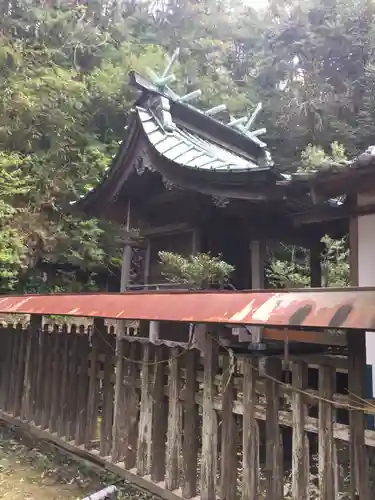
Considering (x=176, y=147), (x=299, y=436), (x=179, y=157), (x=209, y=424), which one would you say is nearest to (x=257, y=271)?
(x=179, y=157)

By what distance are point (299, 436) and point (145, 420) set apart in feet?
6.00

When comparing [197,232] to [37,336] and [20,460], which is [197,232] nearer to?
[37,336]

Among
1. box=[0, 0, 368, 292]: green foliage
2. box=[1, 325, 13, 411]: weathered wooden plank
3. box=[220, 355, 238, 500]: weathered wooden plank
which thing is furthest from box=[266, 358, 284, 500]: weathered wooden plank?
A: box=[0, 0, 368, 292]: green foliage

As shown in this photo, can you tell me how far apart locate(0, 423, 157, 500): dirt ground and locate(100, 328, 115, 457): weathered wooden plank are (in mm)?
360

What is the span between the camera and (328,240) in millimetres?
8727

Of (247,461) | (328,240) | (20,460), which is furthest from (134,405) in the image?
(328,240)

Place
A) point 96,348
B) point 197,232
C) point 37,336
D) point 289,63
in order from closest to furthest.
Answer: point 96,348 < point 37,336 < point 197,232 < point 289,63

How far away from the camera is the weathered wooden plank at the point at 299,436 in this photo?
3061 millimetres

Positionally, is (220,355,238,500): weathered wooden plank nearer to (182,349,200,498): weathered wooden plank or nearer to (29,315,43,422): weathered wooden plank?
(182,349,200,498): weathered wooden plank

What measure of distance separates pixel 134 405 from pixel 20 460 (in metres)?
2.20

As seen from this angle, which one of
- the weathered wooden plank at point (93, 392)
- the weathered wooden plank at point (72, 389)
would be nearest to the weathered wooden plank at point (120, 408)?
the weathered wooden plank at point (93, 392)

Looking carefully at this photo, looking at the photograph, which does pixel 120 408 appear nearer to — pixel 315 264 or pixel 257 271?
Result: pixel 257 271

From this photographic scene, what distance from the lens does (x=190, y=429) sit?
12.9 ft

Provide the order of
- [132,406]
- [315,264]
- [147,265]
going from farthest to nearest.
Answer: [315,264], [147,265], [132,406]
